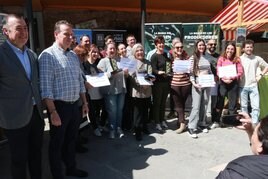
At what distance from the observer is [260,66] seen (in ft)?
20.1

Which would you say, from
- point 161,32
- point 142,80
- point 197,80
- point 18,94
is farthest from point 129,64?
point 161,32

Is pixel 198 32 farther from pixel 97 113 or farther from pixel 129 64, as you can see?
pixel 97 113

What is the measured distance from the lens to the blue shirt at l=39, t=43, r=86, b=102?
3.39 m

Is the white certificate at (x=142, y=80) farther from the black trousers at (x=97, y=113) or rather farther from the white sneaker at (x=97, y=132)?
the white sneaker at (x=97, y=132)

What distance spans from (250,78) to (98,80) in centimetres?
289

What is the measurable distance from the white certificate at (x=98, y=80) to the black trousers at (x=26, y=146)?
1678 mm

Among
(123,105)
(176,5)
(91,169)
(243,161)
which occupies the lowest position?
(91,169)

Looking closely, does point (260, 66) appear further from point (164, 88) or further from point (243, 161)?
point (243, 161)

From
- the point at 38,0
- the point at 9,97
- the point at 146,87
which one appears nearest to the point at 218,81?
the point at 146,87

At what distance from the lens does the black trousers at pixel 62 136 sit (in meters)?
3.59

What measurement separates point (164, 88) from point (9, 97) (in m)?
3.32

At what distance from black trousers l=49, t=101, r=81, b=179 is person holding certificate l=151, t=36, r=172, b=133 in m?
2.33

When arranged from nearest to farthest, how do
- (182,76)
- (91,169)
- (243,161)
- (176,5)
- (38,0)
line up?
(243,161)
(91,169)
(182,76)
(38,0)
(176,5)

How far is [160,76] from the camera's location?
5.82 m
